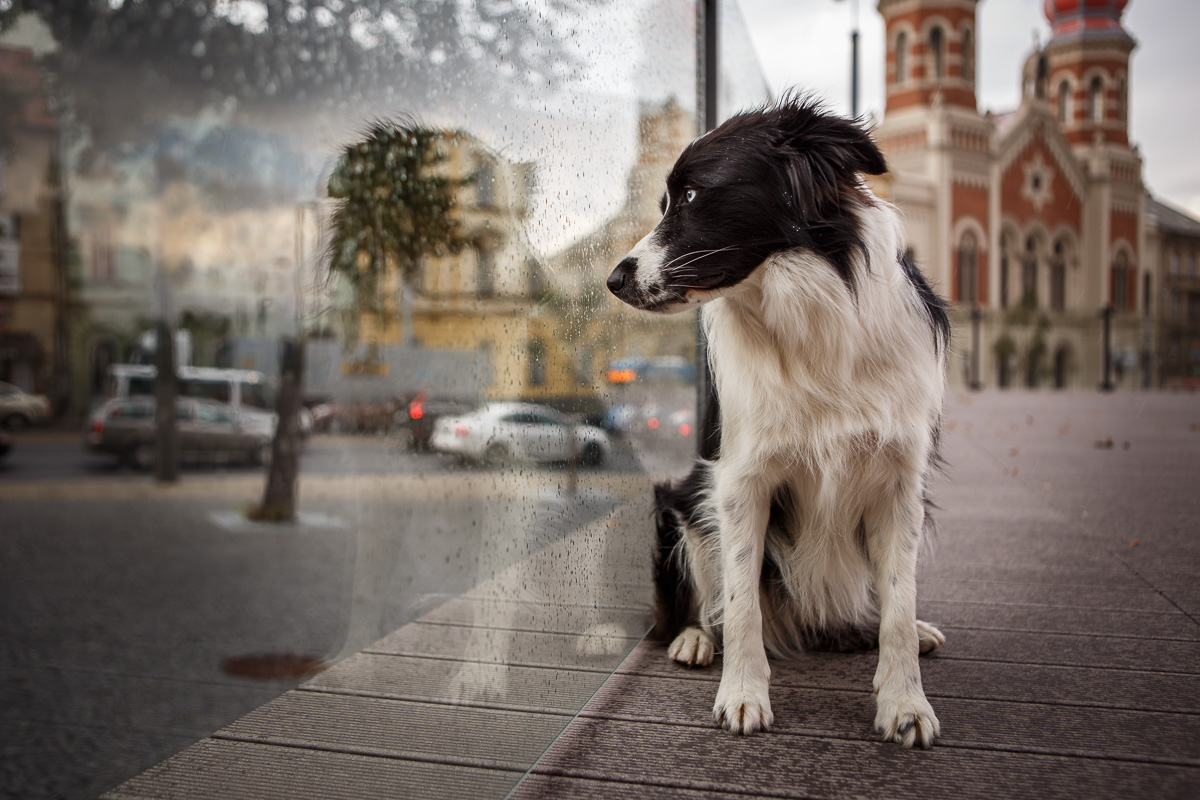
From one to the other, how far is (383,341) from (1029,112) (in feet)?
113

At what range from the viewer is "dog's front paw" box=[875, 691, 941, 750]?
1.53 m

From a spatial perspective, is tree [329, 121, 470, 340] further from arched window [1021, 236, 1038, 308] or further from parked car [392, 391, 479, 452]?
arched window [1021, 236, 1038, 308]

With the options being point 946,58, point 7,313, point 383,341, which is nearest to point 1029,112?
point 946,58

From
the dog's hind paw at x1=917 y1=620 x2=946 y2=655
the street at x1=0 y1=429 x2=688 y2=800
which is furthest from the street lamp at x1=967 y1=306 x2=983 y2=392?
the dog's hind paw at x1=917 y1=620 x2=946 y2=655

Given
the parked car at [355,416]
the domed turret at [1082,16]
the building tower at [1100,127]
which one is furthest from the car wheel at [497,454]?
the domed turret at [1082,16]

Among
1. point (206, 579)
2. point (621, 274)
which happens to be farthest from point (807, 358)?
point (206, 579)

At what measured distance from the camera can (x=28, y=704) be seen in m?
7.62

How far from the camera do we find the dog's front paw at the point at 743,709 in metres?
1.62

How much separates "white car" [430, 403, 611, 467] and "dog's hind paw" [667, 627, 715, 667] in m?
0.52

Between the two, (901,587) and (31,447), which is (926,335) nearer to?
(901,587)

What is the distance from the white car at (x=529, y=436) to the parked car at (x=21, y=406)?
18.5 metres

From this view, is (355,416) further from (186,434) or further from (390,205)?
(390,205)

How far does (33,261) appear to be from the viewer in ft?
60.1

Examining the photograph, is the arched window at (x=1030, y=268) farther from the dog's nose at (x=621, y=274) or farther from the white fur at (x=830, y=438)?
the dog's nose at (x=621, y=274)
